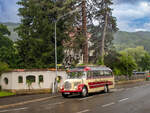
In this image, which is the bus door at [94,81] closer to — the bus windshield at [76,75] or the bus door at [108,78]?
the bus windshield at [76,75]

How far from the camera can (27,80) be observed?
28.3m

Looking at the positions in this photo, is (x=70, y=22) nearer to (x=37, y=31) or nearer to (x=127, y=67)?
(x=37, y=31)

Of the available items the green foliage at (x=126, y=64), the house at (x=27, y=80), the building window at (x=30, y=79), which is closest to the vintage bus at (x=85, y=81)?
the house at (x=27, y=80)

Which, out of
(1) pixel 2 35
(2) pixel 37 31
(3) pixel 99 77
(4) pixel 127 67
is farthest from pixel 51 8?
(1) pixel 2 35

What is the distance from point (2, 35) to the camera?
225 ft

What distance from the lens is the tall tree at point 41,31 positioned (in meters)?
37.3

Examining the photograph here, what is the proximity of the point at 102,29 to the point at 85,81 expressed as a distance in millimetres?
22430

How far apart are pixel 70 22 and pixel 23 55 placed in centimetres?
942

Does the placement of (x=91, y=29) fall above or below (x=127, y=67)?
above

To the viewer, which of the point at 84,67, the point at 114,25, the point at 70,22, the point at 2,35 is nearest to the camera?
the point at 84,67

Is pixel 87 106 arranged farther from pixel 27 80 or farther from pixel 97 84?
Result: pixel 27 80

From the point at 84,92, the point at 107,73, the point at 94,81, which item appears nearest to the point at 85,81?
the point at 84,92

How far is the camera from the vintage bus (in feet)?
69.8

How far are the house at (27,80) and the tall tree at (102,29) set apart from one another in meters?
14.6
